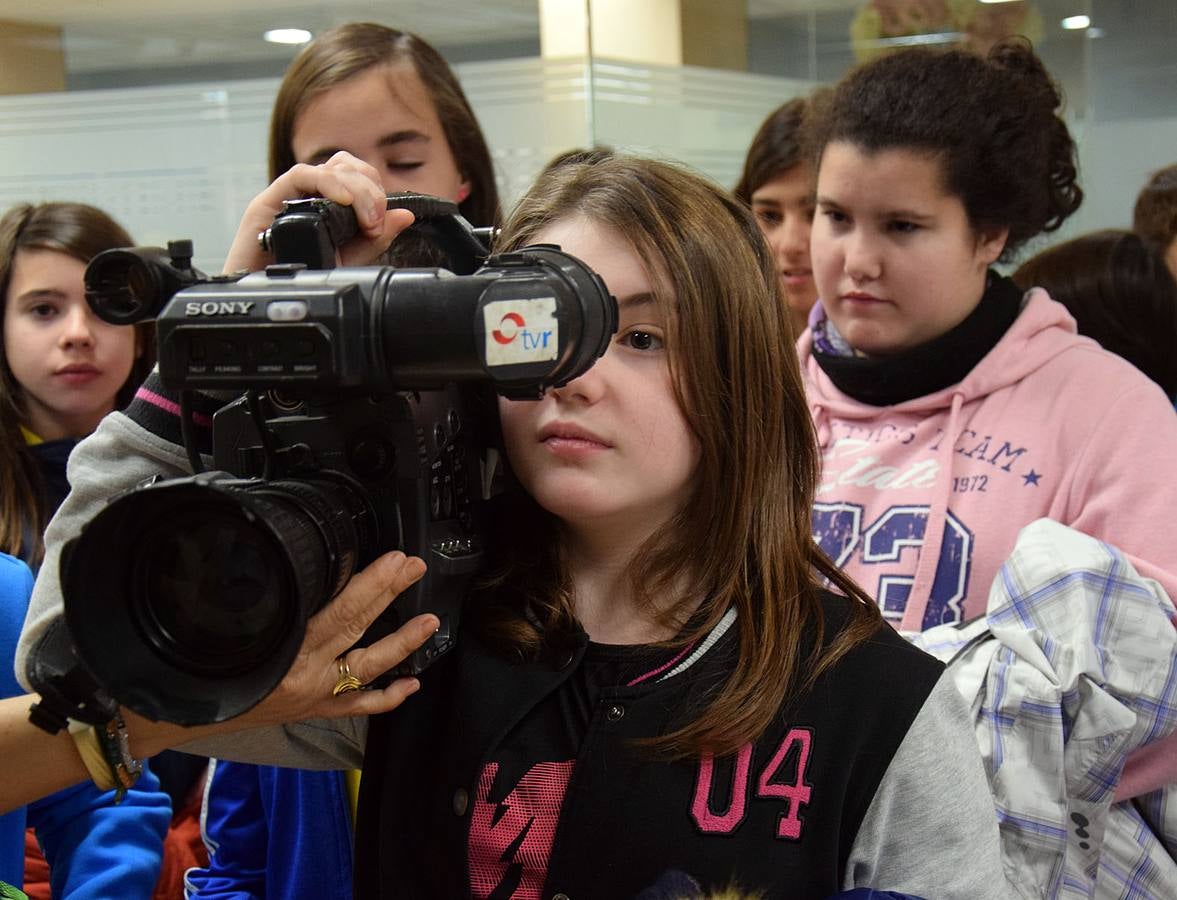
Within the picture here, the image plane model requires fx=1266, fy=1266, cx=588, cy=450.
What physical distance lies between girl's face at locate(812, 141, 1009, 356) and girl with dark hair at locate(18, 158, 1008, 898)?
1.47 feet

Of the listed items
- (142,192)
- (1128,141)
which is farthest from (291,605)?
(1128,141)

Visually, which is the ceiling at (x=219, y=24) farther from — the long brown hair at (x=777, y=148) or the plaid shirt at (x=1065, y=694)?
the plaid shirt at (x=1065, y=694)

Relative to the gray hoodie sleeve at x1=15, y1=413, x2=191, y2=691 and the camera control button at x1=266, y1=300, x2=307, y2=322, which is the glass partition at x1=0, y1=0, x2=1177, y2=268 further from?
the camera control button at x1=266, y1=300, x2=307, y2=322

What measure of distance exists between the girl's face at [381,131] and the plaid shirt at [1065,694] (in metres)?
0.83

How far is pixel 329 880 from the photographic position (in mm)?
1248

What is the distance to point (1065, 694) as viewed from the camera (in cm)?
114

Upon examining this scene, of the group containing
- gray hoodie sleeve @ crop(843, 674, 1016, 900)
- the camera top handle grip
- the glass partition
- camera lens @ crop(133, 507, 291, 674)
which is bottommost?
gray hoodie sleeve @ crop(843, 674, 1016, 900)

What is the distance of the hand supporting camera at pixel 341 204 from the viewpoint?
954mm

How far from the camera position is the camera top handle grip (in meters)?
0.87

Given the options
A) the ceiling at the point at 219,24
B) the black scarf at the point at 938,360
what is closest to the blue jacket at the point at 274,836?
the black scarf at the point at 938,360

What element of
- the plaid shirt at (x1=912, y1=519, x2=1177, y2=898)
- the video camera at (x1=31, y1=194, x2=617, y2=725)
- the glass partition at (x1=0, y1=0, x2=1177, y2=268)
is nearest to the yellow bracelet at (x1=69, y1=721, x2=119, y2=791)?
the video camera at (x1=31, y1=194, x2=617, y2=725)

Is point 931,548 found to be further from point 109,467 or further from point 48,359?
point 48,359

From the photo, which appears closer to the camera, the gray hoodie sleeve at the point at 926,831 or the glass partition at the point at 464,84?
the gray hoodie sleeve at the point at 926,831

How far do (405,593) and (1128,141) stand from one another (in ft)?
8.66
